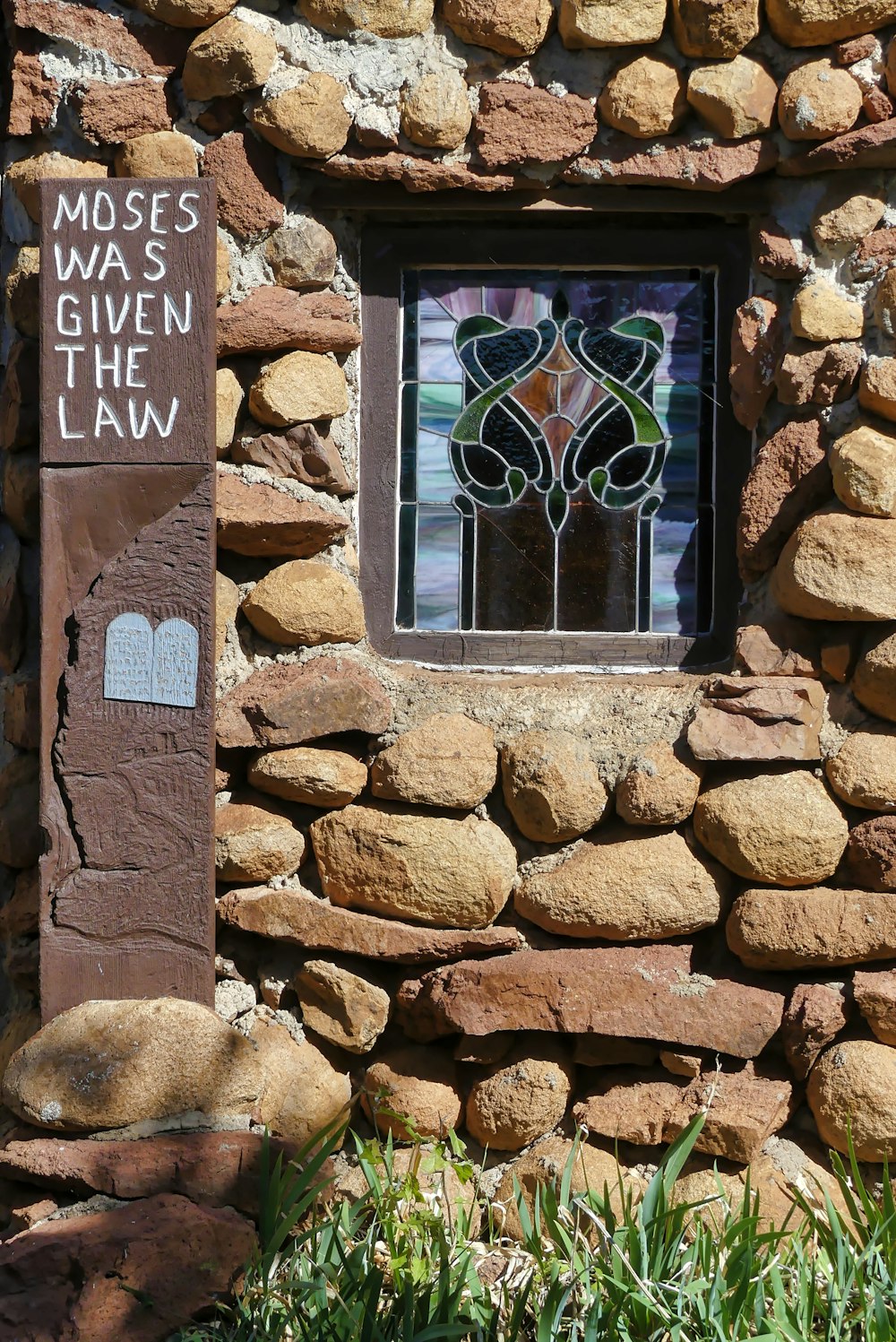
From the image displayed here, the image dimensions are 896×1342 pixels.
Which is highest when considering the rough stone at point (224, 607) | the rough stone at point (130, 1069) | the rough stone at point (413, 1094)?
the rough stone at point (224, 607)

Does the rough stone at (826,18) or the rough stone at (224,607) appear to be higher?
the rough stone at (826,18)

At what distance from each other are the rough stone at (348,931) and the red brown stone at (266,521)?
0.71 meters

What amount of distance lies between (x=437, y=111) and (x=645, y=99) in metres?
0.42

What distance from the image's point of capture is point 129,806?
2.37 m

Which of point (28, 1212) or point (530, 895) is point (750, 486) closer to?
point (530, 895)

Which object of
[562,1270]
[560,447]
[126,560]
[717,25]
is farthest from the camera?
[560,447]

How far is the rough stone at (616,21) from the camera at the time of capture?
8.48 ft

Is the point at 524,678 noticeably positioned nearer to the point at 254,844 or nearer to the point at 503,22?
the point at 254,844

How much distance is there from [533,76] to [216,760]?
1538 millimetres

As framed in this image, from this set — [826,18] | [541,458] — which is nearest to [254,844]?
[541,458]

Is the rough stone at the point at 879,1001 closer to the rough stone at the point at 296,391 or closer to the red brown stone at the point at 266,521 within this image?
the red brown stone at the point at 266,521

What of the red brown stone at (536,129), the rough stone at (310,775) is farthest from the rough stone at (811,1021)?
the red brown stone at (536,129)

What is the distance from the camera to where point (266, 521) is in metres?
2.61

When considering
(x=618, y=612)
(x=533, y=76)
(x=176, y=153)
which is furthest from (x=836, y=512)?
(x=176, y=153)
